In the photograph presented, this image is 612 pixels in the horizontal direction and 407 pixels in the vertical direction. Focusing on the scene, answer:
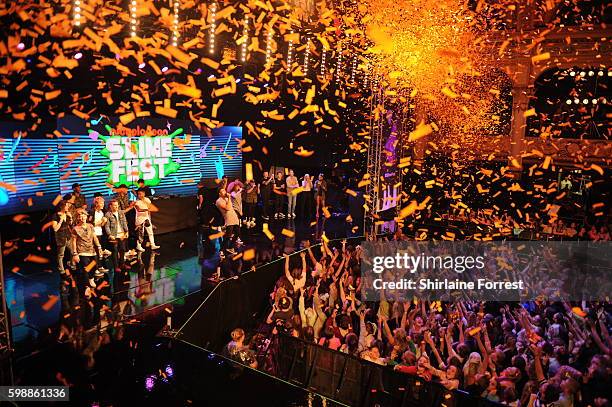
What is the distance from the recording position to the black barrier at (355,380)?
3990 mm

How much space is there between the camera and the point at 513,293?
22.5ft

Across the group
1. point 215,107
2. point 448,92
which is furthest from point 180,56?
point 448,92

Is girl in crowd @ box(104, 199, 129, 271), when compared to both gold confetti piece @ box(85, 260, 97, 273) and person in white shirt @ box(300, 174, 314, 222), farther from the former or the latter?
person in white shirt @ box(300, 174, 314, 222)

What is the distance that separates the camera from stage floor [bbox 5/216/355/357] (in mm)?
5945

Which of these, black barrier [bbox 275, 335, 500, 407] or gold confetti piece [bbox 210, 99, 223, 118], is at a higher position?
gold confetti piece [bbox 210, 99, 223, 118]

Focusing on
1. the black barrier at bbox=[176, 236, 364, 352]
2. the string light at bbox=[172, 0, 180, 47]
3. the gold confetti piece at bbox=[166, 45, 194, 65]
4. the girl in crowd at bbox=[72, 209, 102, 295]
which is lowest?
the black barrier at bbox=[176, 236, 364, 352]

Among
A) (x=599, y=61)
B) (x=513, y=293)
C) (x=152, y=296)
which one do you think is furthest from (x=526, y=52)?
(x=152, y=296)

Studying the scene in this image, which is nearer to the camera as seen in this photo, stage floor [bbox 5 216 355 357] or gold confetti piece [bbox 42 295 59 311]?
stage floor [bbox 5 216 355 357]

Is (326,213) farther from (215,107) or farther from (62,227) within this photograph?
(62,227)

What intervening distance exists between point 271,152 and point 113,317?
974 centimetres

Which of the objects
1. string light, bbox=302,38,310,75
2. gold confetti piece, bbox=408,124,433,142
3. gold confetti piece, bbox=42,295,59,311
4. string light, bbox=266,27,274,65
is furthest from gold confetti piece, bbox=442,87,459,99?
gold confetti piece, bbox=42,295,59,311

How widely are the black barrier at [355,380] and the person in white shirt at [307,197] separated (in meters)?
8.19

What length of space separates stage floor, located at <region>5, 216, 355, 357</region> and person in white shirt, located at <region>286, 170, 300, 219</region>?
2653 millimetres

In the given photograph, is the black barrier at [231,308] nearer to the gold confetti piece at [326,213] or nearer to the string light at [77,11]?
the string light at [77,11]
